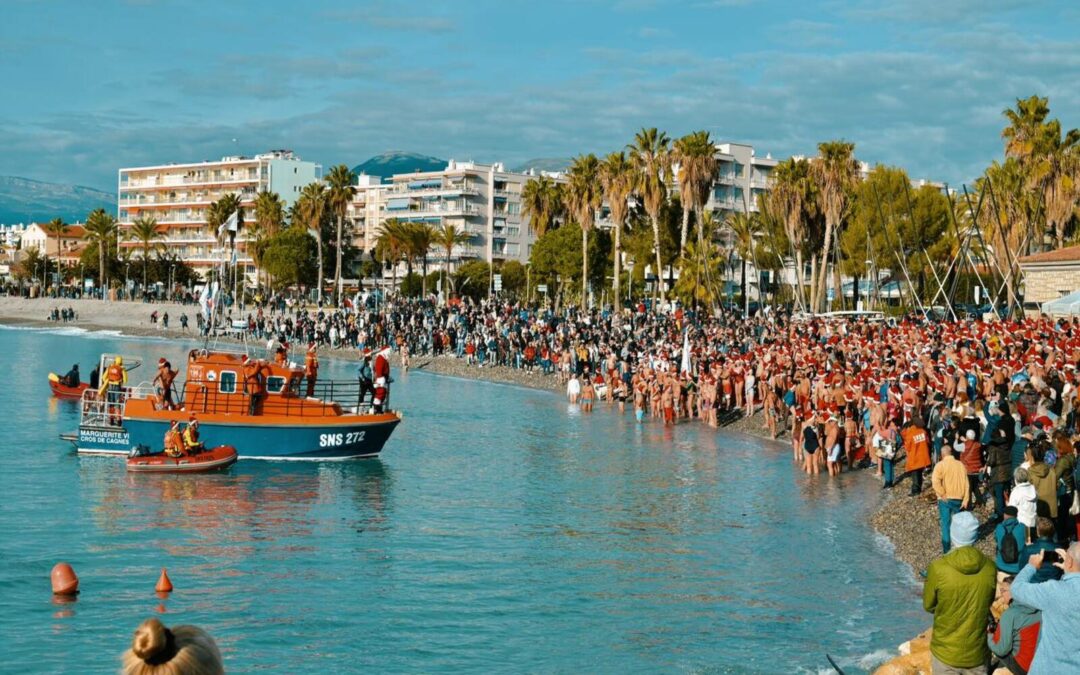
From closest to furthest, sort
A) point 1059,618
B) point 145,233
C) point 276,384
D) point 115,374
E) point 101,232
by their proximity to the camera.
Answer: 1. point 1059,618
2. point 276,384
3. point 115,374
4. point 101,232
5. point 145,233

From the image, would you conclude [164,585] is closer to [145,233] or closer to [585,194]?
[585,194]

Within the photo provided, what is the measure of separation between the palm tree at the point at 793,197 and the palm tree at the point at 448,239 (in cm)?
4912

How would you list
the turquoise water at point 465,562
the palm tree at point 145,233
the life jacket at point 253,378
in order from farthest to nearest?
1. the palm tree at point 145,233
2. the life jacket at point 253,378
3. the turquoise water at point 465,562

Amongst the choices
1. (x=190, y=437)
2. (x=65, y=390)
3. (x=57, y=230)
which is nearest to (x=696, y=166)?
(x=65, y=390)

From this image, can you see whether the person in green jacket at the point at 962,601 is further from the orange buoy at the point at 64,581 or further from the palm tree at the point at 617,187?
the palm tree at the point at 617,187

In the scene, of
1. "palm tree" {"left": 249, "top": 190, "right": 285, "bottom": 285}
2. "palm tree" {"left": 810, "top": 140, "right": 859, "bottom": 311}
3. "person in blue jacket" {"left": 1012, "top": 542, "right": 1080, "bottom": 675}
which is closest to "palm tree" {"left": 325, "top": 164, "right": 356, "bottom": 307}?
"palm tree" {"left": 249, "top": 190, "right": 285, "bottom": 285}

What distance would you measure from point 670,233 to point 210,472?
61969 millimetres

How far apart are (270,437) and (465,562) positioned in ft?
37.9

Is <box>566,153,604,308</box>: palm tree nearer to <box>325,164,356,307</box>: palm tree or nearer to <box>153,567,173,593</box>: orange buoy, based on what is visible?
<box>325,164,356,307</box>: palm tree

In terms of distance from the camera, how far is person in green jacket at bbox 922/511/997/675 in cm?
916

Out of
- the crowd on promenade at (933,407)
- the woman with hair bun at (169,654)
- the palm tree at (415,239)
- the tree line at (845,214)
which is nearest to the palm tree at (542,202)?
the tree line at (845,214)

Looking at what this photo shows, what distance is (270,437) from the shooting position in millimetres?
30812

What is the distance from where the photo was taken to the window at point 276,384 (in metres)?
31.1

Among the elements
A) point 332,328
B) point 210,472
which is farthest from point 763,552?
point 332,328
